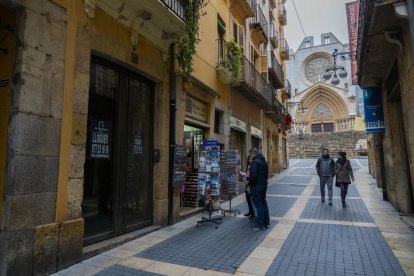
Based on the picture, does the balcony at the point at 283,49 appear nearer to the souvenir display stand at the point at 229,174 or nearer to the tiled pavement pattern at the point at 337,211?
the tiled pavement pattern at the point at 337,211

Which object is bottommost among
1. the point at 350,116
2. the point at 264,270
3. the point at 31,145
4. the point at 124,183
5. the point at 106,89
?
the point at 264,270

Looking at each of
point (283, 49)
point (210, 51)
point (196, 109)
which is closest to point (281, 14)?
point (283, 49)

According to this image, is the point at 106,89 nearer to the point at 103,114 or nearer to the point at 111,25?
the point at 103,114

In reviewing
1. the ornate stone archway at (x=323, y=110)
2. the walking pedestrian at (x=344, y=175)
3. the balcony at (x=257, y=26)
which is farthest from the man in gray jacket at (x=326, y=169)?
the ornate stone archway at (x=323, y=110)

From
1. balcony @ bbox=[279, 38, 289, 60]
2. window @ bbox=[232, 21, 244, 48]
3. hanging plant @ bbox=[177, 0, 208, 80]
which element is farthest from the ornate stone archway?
hanging plant @ bbox=[177, 0, 208, 80]

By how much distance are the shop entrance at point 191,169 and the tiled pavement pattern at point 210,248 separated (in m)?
2.07

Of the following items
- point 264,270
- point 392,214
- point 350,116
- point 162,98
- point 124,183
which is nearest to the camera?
point 264,270

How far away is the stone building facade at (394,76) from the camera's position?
5449 mm

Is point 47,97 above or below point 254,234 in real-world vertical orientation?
above

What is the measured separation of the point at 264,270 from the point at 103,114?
13.1 ft

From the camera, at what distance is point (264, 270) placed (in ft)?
14.3

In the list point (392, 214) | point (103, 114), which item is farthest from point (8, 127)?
point (392, 214)

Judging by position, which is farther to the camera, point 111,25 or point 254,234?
point 254,234

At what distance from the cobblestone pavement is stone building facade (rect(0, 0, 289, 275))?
68 cm
